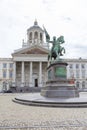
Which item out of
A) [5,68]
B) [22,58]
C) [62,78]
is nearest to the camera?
[62,78]

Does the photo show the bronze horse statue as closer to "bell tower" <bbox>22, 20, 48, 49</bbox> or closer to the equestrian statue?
the equestrian statue

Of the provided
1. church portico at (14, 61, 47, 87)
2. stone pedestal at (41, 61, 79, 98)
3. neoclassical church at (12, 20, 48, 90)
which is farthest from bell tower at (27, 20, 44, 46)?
stone pedestal at (41, 61, 79, 98)

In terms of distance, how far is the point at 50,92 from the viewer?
Result: 1580 cm

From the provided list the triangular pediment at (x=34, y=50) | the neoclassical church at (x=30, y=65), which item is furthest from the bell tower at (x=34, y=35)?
the triangular pediment at (x=34, y=50)

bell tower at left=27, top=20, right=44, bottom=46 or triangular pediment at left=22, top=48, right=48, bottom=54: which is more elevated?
bell tower at left=27, top=20, right=44, bottom=46

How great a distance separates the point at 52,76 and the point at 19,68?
5421 centimetres

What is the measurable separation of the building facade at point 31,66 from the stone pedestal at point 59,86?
46.0m

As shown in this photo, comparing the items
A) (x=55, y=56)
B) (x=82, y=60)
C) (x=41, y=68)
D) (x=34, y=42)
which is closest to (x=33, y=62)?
(x=41, y=68)

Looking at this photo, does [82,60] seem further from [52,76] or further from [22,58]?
[52,76]

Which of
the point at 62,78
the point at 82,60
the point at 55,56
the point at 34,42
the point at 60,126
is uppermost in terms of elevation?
the point at 34,42

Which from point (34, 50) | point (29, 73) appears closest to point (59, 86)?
point (34, 50)

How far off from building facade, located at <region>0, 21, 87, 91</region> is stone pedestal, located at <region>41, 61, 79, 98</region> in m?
46.0

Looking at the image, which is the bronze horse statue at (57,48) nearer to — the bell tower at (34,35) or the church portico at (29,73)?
the church portico at (29,73)

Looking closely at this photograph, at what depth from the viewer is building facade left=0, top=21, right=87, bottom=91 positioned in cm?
6644
